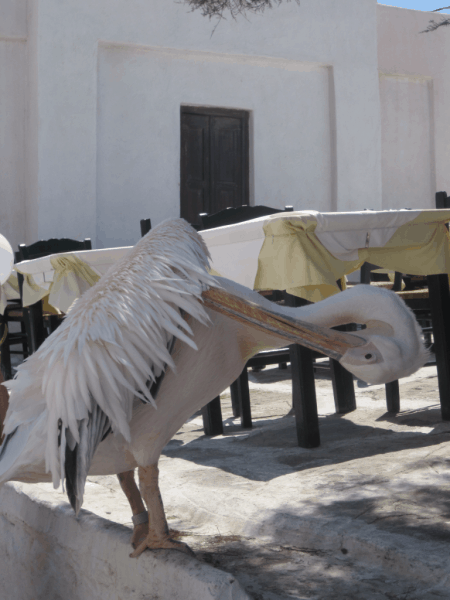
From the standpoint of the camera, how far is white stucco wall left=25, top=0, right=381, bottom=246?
286 inches

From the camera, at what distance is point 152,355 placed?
1623 millimetres

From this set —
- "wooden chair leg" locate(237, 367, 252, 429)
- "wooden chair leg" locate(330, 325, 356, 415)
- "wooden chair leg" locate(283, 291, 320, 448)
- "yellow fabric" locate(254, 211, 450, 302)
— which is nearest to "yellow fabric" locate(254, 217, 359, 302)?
"yellow fabric" locate(254, 211, 450, 302)

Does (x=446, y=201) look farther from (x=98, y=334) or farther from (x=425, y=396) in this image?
(x=98, y=334)

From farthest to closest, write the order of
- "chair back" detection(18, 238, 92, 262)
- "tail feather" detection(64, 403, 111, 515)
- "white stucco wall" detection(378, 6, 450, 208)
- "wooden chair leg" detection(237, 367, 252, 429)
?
1. "white stucco wall" detection(378, 6, 450, 208)
2. "chair back" detection(18, 238, 92, 262)
3. "wooden chair leg" detection(237, 367, 252, 429)
4. "tail feather" detection(64, 403, 111, 515)

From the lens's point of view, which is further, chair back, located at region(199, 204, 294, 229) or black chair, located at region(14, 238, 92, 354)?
black chair, located at region(14, 238, 92, 354)

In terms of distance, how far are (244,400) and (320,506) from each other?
1.62m

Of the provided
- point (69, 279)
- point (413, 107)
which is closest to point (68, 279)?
point (69, 279)

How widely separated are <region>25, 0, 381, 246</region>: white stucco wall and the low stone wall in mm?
5204

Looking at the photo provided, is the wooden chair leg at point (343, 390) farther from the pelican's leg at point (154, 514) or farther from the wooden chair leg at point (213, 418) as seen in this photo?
the pelican's leg at point (154, 514)

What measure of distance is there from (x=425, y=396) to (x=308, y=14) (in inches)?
219

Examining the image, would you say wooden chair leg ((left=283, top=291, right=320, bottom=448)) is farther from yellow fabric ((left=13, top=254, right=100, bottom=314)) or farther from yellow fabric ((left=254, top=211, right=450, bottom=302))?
yellow fabric ((left=13, top=254, right=100, bottom=314))

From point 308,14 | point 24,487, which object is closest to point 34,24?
point 308,14

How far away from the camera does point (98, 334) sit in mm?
1595

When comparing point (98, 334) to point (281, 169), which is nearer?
point (98, 334)
